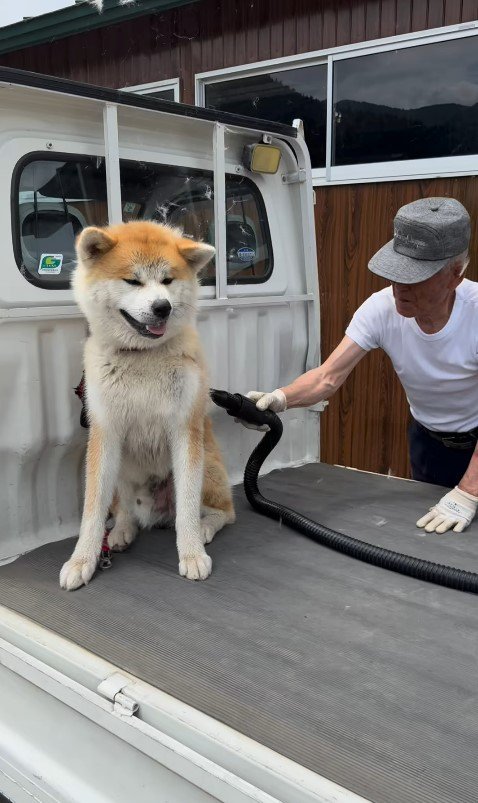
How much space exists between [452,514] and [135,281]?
5.28 ft

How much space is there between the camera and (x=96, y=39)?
6246 millimetres

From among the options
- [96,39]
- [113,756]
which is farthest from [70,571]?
[96,39]

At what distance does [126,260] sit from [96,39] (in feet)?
17.5

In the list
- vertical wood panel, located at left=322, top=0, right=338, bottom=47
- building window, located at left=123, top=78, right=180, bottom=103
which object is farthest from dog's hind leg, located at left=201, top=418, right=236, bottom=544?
building window, located at left=123, top=78, right=180, bottom=103

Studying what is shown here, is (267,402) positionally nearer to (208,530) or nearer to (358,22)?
(208,530)

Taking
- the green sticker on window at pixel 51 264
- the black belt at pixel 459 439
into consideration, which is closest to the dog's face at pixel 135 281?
the green sticker on window at pixel 51 264

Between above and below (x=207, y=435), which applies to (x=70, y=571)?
below

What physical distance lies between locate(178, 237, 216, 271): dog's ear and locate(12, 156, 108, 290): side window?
1.65ft

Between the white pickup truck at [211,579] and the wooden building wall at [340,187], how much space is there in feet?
5.83

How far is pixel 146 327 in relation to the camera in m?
2.09

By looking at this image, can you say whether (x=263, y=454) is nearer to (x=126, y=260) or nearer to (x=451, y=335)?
(x=451, y=335)

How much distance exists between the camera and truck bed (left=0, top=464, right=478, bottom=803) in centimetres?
137

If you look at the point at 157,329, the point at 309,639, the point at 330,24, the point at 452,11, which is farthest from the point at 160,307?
the point at 330,24

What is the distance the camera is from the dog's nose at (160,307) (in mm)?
1991
